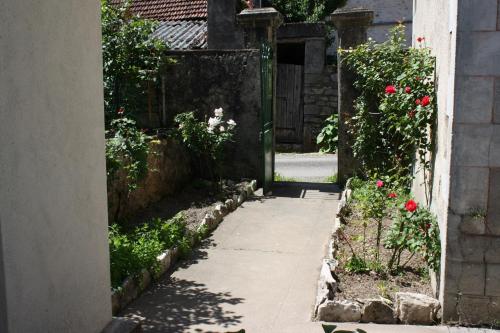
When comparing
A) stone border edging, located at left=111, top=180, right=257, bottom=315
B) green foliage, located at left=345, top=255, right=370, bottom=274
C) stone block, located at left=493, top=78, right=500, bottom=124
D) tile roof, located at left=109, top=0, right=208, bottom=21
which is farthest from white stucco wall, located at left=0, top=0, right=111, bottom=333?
tile roof, located at left=109, top=0, right=208, bottom=21

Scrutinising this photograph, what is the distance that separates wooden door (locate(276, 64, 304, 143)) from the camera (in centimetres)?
1455

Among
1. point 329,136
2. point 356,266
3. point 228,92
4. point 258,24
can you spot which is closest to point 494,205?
point 356,266

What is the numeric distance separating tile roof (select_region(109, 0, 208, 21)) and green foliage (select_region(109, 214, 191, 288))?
949 cm

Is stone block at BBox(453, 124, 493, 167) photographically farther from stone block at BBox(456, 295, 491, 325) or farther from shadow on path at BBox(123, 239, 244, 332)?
shadow on path at BBox(123, 239, 244, 332)

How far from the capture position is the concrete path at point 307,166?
10.9 m

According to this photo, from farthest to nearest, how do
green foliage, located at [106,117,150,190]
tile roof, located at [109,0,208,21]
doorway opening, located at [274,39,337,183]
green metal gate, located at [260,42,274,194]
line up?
tile roof, located at [109,0,208,21]
doorway opening, located at [274,39,337,183]
green metal gate, located at [260,42,274,194]
green foliage, located at [106,117,150,190]

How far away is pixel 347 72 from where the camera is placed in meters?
8.66

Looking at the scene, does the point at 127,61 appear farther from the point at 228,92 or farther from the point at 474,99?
the point at 474,99

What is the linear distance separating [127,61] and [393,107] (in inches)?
182

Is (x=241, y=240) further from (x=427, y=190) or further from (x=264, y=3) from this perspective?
(x=264, y=3)

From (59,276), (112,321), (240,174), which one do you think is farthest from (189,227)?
(59,276)

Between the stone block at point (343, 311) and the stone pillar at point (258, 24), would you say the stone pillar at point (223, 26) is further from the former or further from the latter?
the stone block at point (343, 311)

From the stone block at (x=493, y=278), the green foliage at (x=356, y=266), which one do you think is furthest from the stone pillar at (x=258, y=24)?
the stone block at (x=493, y=278)

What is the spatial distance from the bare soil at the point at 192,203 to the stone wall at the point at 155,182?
0.11 m
